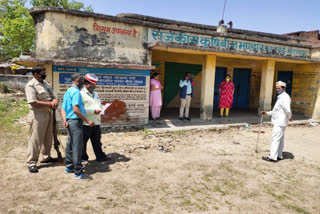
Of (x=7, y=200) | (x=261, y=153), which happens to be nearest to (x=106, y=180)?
(x=7, y=200)

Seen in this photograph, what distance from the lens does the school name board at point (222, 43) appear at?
24.5ft

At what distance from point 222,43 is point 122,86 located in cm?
402

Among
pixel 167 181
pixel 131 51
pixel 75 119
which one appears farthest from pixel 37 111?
pixel 131 51

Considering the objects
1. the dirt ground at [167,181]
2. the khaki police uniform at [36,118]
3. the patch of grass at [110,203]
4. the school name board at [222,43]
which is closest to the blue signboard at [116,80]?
the school name board at [222,43]

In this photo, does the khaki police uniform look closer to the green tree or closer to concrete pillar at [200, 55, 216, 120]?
concrete pillar at [200, 55, 216, 120]

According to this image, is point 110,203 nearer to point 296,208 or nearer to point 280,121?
point 296,208

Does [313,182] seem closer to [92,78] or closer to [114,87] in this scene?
[92,78]

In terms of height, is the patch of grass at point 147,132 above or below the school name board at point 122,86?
below

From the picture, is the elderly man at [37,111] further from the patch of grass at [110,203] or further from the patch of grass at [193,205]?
the patch of grass at [193,205]

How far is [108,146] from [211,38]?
17.0 ft

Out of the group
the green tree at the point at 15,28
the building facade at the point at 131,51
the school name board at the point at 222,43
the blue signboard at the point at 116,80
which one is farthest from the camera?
the green tree at the point at 15,28

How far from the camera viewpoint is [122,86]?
707cm

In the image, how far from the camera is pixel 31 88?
13.3ft

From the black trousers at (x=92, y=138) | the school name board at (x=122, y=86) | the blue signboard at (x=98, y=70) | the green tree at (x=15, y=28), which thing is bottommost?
the black trousers at (x=92, y=138)
